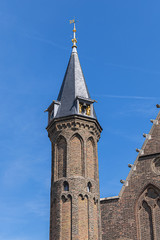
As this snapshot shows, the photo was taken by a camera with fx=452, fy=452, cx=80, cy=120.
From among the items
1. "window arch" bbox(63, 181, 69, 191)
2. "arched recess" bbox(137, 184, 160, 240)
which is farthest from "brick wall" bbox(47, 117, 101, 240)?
"arched recess" bbox(137, 184, 160, 240)

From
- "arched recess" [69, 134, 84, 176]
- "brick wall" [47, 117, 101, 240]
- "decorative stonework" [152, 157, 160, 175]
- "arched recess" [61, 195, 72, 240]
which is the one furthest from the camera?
"decorative stonework" [152, 157, 160, 175]

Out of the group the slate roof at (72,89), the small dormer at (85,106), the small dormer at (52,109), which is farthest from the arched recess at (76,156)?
the small dormer at (52,109)

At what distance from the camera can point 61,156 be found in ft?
87.0

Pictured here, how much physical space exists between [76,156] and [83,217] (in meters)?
3.67

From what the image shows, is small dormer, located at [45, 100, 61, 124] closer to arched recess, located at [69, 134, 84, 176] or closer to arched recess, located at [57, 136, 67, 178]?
arched recess, located at [57, 136, 67, 178]

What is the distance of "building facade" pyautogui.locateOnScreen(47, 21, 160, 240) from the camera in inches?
955

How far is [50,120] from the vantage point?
92.7 feet

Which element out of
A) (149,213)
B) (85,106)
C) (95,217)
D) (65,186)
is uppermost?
(85,106)

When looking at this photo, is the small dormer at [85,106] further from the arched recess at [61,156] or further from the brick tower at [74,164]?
the arched recess at [61,156]

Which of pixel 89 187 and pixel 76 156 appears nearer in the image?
pixel 89 187

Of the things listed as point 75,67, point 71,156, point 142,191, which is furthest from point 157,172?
point 75,67

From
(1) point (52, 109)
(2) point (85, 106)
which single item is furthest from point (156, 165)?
(1) point (52, 109)

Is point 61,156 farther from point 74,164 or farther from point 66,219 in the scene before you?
point 66,219

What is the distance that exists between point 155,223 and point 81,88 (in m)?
9.96
